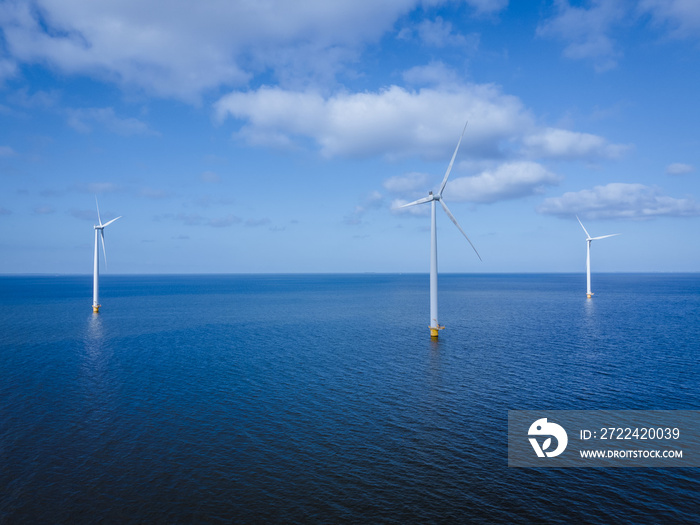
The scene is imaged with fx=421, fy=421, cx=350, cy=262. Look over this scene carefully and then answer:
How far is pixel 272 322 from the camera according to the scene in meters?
118

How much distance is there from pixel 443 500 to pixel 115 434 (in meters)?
29.9

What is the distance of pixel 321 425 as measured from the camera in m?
41.3

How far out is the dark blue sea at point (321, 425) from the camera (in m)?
27.9

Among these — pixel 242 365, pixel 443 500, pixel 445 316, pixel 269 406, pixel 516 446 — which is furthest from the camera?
pixel 445 316

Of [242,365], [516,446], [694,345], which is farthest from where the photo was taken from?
[694,345]

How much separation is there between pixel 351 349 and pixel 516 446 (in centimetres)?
4347

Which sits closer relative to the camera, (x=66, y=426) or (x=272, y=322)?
(x=66, y=426)

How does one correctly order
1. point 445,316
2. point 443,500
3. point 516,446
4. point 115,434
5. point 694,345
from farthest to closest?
point 445,316
point 694,345
point 115,434
point 516,446
point 443,500

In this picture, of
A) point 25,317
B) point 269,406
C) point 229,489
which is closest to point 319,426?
point 269,406

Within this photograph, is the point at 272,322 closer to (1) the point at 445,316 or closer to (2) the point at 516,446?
(1) the point at 445,316

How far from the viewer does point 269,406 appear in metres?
46.8

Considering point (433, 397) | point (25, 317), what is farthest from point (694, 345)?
point (25, 317)

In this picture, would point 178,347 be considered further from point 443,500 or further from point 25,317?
point 25,317

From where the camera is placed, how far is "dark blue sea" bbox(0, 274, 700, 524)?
91.7 feet
